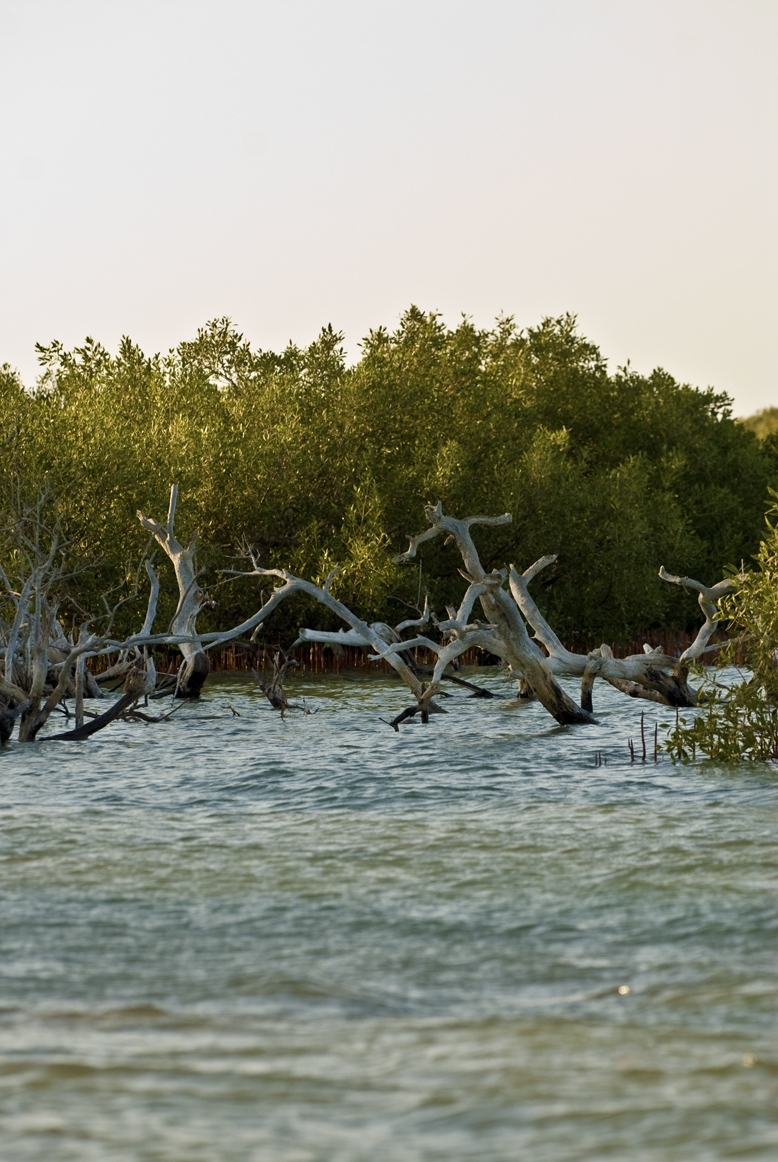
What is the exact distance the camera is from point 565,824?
15.6m

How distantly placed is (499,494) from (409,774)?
28.3 metres

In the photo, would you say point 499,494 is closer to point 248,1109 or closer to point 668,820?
point 668,820

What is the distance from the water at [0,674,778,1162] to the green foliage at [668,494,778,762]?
0.49 m

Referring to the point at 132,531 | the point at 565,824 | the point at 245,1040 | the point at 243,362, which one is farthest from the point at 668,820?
the point at 243,362

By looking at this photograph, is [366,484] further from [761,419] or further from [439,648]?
[761,419]

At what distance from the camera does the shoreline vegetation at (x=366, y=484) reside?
133 ft

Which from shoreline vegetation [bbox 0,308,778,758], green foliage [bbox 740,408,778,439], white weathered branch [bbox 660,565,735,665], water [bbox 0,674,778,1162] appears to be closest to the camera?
water [bbox 0,674,778,1162]

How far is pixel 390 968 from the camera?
9.70 metres

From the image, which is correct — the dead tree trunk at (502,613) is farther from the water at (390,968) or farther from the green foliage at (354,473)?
the green foliage at (354,473)

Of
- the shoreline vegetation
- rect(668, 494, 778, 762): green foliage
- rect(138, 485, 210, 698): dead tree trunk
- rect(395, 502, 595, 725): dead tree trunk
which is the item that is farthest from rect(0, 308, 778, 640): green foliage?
rect(668, 494, 778, 762): green foliage

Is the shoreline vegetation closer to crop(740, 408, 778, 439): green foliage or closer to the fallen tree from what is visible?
the fallen tree

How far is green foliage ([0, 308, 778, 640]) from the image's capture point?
41.4m

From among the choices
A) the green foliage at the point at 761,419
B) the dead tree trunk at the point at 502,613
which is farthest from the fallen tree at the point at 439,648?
the green foliage at the point at 761,419

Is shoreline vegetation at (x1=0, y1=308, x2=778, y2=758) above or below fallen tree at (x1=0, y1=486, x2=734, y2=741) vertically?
above
